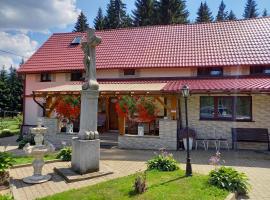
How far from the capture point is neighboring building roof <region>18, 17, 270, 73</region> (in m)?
17.1

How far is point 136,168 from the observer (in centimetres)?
979

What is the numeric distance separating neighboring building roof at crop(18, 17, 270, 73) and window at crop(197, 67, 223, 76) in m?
0.43

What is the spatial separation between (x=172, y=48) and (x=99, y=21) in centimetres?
2725

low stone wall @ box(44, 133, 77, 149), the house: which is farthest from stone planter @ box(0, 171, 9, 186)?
low stone wall @ box(44, 133, 77, 149)

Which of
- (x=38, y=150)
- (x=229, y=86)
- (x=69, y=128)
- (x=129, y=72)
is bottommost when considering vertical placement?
(x=38, y=150)

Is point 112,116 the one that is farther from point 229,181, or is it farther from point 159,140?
point 229,181

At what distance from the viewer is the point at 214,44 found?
18.5 m

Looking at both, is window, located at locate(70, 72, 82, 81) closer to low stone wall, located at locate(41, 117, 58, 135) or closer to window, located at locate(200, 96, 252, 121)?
low stone wall, located at locate(41, 117, 58, 135)

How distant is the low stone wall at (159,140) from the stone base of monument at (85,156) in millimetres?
5523

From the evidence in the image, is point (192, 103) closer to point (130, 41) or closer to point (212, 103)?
point (212, 103)

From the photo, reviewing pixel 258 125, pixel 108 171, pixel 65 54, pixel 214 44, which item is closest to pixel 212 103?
pixel 258 125

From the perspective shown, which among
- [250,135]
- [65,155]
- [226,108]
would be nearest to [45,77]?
[65,155]

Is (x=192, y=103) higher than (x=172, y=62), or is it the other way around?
(x=172, y=62)

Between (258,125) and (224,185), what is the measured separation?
8.21 meters
